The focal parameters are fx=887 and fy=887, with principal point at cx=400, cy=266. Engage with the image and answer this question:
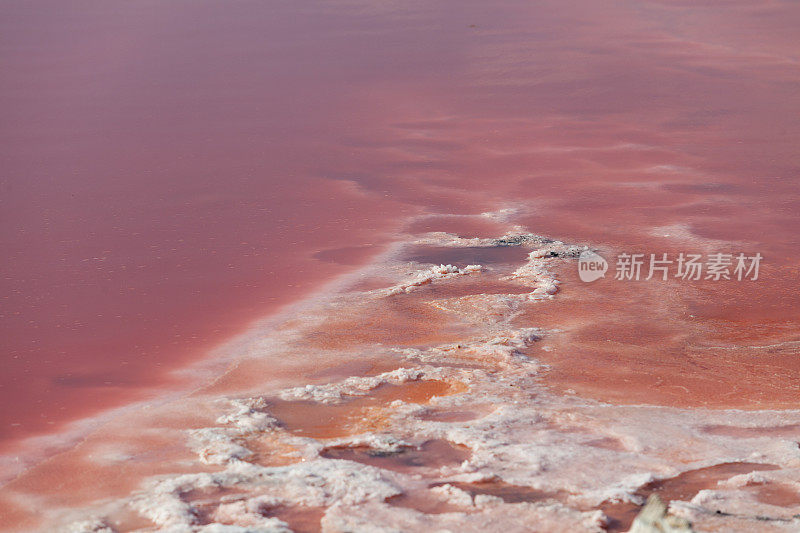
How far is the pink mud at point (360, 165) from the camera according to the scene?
5648 mm

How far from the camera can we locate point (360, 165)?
10.3 metres

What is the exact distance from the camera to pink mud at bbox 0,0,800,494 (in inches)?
222

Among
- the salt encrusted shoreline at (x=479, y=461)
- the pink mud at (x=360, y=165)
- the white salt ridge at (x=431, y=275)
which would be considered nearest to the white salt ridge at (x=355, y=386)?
the salt encrusted shoreline at (x=479, y=461)

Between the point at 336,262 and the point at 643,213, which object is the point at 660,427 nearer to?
the point at 336,262

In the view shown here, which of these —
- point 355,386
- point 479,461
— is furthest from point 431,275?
point 479,461

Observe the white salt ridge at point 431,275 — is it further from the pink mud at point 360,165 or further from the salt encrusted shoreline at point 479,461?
the salt encrusted shoreline at point 479,461

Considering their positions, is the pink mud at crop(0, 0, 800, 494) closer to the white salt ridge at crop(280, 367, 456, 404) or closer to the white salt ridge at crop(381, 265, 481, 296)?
the white salt ridge at crop(381, 265, 481, 296)

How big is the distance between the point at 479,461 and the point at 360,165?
6845 millimetres

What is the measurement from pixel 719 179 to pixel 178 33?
385 inches

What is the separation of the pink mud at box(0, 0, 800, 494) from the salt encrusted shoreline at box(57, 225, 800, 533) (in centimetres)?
47

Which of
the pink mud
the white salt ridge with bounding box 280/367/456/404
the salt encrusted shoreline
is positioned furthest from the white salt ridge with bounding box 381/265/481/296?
the white salt ridge with bounding box 280/367/456/404

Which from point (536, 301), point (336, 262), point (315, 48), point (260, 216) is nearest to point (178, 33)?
point (315, 48)

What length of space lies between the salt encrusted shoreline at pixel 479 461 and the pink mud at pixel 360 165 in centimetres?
47

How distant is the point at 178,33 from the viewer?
15.3 m
